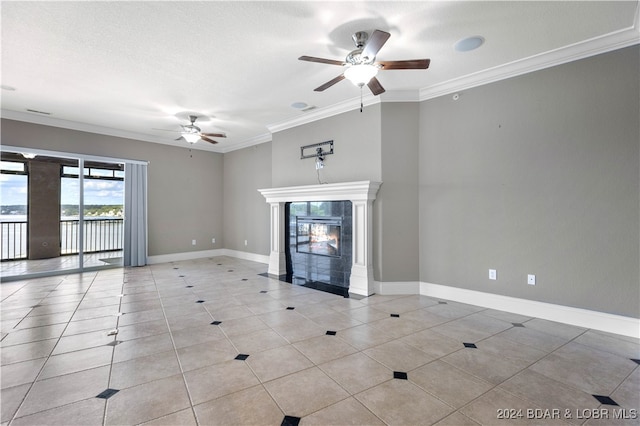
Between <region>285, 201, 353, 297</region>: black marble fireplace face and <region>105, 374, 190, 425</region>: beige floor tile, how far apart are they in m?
2.85

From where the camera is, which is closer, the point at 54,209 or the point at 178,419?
the point at 178,419

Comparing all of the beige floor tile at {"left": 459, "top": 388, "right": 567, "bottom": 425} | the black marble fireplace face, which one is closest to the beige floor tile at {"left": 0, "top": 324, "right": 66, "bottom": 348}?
the black marble fireplace face

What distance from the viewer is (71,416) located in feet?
6.00

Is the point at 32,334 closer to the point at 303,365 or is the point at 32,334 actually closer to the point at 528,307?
the point at 303,365

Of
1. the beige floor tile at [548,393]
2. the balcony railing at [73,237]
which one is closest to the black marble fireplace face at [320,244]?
the beige floor tile at [548,393]

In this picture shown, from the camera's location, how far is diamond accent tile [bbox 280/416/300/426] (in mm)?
1767

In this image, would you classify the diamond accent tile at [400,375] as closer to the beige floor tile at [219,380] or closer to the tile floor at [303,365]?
the tile floor at [303,365]

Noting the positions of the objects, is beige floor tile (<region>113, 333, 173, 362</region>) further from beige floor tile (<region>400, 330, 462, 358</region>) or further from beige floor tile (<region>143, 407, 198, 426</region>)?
beige floor tile (<region>400, 330, 462, 358</region>)

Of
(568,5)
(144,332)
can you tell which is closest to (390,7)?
(568,5)

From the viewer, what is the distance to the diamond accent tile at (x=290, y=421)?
5.80ft

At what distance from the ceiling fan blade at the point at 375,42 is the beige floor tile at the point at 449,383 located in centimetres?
269

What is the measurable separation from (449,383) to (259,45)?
11.8 feet

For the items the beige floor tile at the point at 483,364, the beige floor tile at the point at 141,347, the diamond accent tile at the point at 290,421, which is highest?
the beige floor tile at the point at 141,347

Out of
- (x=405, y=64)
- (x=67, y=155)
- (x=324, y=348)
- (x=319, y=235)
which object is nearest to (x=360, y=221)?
(x=319, y=235)
